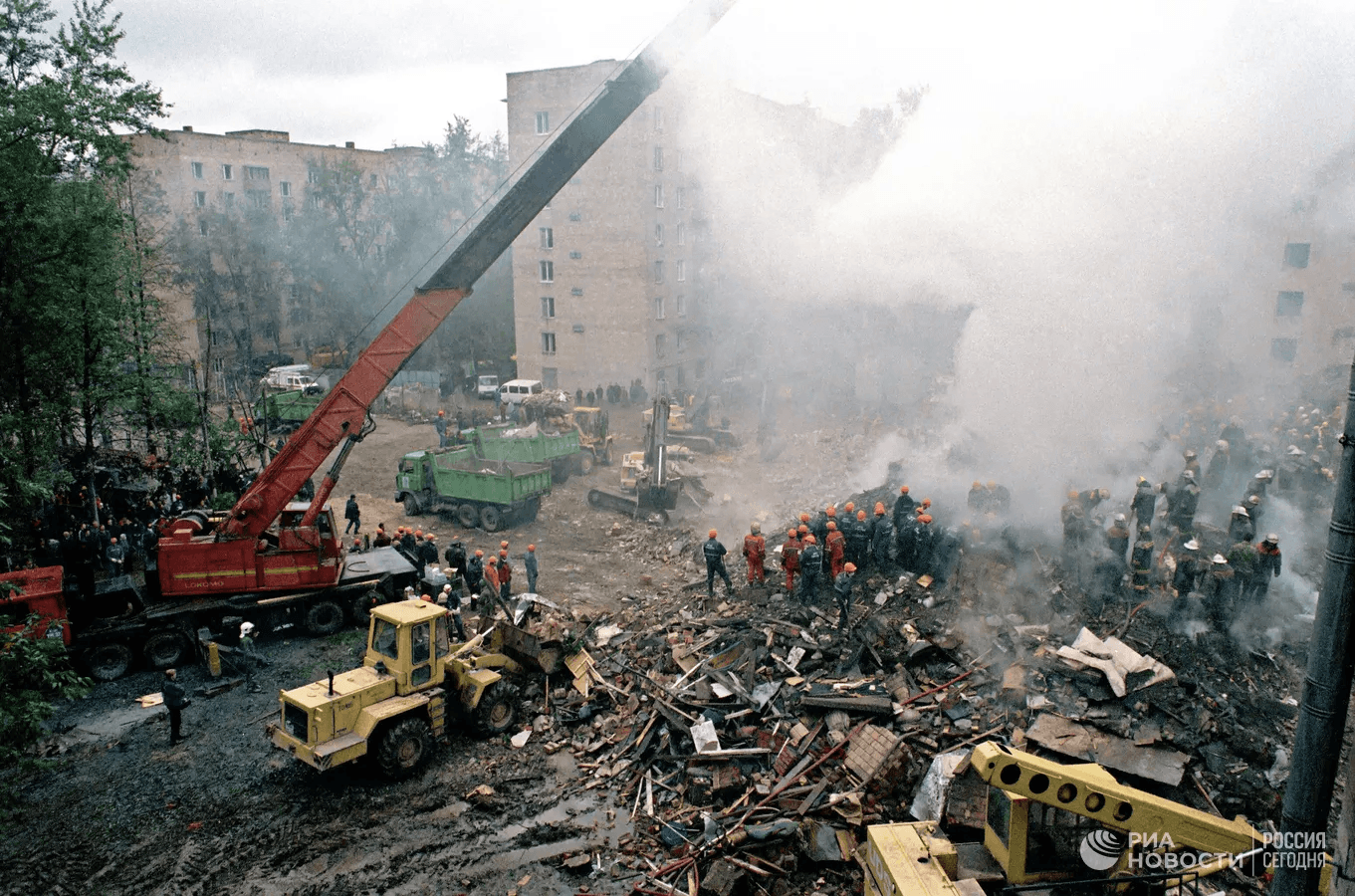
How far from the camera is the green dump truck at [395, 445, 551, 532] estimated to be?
20.4 m

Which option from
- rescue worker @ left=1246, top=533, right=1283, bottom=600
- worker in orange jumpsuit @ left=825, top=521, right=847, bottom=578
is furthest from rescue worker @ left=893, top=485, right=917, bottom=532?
rescue worker @ left=1246, top=533, right=1283, bottom=600

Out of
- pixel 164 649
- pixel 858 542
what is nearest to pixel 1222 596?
pixel 858 542

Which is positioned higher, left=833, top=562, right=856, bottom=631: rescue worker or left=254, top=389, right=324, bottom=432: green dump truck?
left=254, top=389, right=324, bottom=432: green dump truck

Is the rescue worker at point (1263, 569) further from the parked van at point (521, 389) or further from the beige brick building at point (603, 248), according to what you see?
the beige brick building at point (603, 248)

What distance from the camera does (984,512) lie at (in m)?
15.8

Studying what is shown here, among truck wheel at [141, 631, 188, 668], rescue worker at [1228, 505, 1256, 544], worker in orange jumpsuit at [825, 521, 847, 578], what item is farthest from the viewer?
worker in orange jumpsuit at [825, 521, 847, 578]

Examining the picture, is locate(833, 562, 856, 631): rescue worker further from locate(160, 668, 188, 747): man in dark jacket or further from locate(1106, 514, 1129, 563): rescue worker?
locate(160, 668, 188, 747): man in dark jacket

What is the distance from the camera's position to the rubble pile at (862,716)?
326 inches

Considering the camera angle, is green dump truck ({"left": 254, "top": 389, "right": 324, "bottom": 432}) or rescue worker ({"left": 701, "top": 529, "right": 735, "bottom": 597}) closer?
rescue worker ({"left": 701, "top": 529, "right": 735, "bottom": 597})

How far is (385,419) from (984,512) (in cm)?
2722

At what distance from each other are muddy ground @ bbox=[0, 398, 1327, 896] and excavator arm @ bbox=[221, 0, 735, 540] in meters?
3.54

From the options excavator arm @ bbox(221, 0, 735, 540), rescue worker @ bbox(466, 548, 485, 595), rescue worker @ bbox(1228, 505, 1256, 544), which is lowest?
rescue worker @ bbox(466, 548, 485, 595)

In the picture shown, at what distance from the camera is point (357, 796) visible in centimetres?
948

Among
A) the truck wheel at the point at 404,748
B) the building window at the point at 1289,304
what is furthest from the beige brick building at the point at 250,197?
the building window at the point at 1289,304
